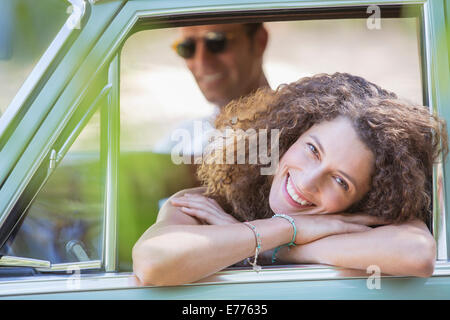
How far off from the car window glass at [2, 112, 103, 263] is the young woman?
0.59 ft

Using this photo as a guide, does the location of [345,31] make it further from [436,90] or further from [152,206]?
[152,206]

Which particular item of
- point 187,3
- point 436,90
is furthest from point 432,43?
point 187,3

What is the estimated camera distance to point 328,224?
5.21ft

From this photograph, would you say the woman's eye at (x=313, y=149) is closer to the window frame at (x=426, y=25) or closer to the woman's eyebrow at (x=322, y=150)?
the woman's eyebrow at (x=322, y=150)

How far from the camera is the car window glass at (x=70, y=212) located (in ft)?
5.01

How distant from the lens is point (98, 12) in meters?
1.59

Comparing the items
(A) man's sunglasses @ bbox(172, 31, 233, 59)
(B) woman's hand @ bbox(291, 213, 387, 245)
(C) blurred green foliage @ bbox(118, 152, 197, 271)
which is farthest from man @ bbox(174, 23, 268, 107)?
(B) woman's hand @ bbox(291, 213, 387, 245)

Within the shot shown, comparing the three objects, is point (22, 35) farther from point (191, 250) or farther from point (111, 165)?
point (191, 250)

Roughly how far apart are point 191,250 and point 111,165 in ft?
1.29

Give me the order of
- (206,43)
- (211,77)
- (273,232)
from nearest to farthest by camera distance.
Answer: (273,232), (206,43), (211,77)

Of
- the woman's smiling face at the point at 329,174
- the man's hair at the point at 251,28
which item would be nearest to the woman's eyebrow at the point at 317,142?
the woman's smiling face at the point at 329,174

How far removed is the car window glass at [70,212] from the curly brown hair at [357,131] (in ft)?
1.23

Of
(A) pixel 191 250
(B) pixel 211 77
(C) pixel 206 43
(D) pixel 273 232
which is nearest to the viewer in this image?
(A) pixel 191 250

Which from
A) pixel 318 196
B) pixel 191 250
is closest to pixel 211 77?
pixel 318 196
